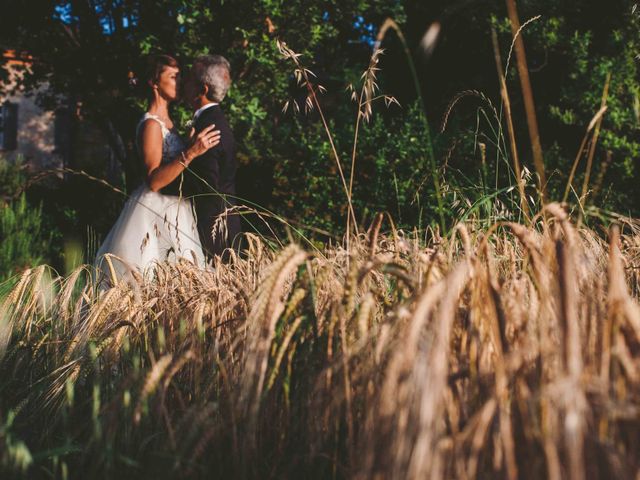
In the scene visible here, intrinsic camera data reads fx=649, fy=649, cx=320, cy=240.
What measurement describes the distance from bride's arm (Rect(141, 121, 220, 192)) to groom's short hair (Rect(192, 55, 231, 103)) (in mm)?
270

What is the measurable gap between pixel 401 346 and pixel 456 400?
1.07 ft

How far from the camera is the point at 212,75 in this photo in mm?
4180

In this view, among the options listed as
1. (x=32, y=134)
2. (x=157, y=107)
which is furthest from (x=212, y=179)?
(x=32, y=134)

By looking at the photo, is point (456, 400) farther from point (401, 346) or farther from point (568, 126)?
point (568, 126)

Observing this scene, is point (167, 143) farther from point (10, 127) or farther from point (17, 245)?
point (10, 127)

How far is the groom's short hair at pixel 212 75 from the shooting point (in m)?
4.19

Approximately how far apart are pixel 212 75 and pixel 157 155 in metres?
0.63

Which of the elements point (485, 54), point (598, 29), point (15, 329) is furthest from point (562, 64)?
point (15, 329)

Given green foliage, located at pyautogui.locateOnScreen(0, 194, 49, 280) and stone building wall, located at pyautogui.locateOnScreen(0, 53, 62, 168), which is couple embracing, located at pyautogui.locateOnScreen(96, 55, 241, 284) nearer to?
green foliage, located at pyautogui.locateOnScreen(0, 194, 49, 280)

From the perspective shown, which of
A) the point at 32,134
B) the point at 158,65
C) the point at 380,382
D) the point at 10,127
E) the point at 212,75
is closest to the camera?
the point at 380,382

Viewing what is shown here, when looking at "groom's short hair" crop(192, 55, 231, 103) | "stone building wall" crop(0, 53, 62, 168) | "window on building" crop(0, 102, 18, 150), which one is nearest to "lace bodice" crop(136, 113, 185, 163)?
"groom's short hair" crop(192, 55, 231, 103)

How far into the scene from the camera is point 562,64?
819 cm

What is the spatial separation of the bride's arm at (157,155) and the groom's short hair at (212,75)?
27 cm

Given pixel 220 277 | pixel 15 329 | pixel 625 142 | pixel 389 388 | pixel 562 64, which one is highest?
pixel 562 64
